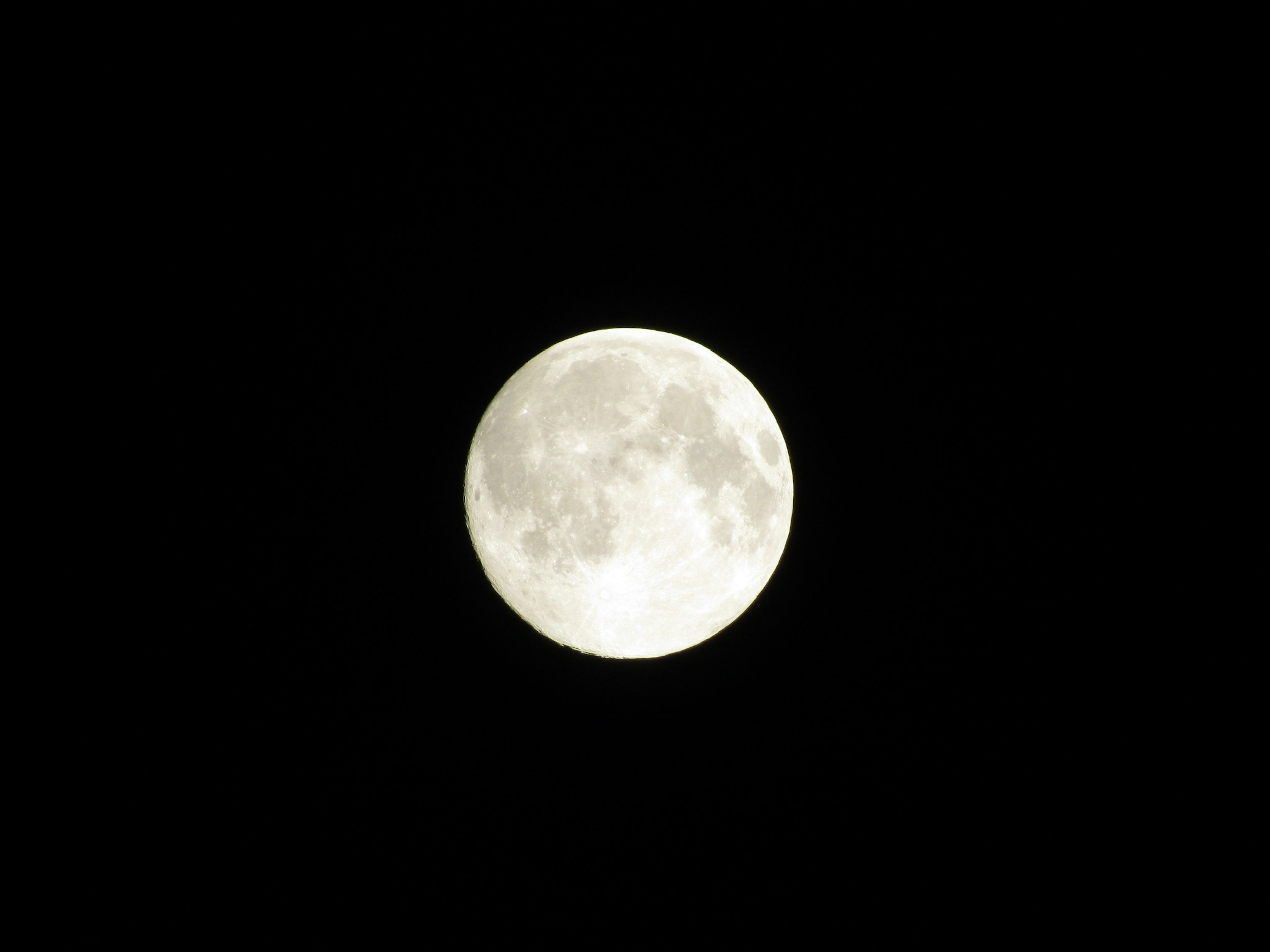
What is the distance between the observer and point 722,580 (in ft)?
13.0

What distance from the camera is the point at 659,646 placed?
4160 mm

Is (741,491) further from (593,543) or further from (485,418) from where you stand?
(485,418)

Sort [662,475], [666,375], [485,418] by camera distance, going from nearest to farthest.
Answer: [662,475]
[666,375]
[485,418]

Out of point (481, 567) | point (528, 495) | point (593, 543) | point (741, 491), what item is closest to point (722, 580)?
point (741, 491)

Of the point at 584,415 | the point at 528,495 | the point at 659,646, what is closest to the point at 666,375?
the point at 584,415

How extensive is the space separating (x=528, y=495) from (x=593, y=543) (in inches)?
17.0

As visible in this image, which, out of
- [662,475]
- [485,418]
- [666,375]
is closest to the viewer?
[662,475]

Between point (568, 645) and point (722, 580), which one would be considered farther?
point (568, 645)

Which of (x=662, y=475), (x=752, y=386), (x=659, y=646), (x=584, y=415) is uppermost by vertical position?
(x=752, y=386)

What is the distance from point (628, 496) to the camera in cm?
368

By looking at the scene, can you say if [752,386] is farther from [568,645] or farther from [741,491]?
[568,645]

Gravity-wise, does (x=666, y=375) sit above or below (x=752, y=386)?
below

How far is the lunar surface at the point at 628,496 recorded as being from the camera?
146 inches

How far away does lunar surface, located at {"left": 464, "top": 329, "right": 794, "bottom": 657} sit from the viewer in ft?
12.2
